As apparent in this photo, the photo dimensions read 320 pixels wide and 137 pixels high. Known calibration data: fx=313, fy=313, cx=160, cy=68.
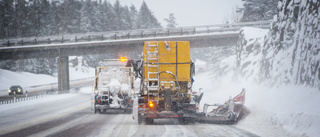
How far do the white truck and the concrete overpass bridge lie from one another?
21.9 m

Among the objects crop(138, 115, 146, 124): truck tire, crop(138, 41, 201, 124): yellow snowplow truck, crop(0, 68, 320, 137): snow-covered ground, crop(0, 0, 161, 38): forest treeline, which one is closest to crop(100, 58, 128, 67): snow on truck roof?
crop(138, 41, 201, 124): yellow snowplow truck

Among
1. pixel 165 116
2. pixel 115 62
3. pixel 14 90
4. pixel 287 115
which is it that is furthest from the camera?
pixel 14 90

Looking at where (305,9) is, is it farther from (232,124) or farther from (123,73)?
(123,73)

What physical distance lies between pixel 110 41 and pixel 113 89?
2403 cm

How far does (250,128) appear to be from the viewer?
11.3m

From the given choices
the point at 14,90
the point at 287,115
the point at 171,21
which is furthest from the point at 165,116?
the point at 171,21

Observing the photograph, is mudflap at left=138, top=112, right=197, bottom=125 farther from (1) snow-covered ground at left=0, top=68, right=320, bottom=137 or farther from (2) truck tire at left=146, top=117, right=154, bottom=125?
(1) snow-covered ground at left=0, top=68, right=320, bottom=137

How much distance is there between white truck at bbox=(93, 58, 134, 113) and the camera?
1786cm

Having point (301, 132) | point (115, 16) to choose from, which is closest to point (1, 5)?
point (115, 16)

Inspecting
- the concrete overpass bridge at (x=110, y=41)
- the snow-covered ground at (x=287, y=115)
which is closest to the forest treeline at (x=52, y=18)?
the concrete overpass bridge at (x=110, y=41)

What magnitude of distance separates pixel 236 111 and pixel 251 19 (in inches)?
1756

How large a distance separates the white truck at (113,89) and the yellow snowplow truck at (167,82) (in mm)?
4751

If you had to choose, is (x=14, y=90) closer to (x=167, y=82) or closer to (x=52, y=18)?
(x=167, y=82)

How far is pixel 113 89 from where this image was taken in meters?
18.0
